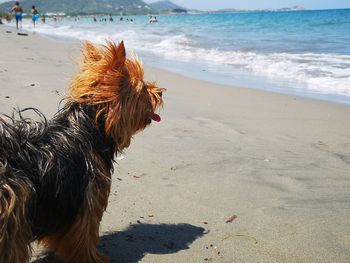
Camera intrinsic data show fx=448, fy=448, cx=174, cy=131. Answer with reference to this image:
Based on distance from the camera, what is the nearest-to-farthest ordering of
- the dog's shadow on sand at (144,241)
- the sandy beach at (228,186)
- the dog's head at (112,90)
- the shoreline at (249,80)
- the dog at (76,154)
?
the dog at (76,154) < the dog's head at (112,90) < the dog's shadow on sand at (144,241) < the sandy beach at (228,186) < the shoreline at (249,80)

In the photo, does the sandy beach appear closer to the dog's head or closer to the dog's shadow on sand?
the dog's shadow on sand

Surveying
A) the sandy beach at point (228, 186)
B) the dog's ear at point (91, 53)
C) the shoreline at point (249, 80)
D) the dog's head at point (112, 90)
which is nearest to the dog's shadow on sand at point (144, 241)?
the sandy beach at point (228, 186)

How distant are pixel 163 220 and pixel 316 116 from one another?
444 cm

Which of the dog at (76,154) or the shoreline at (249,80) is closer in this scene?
the dog at (76,154)

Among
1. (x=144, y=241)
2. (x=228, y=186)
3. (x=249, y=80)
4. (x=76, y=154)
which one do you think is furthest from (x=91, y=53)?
(x=249, y=80)

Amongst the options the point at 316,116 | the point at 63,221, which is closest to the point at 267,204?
the point at 63,221

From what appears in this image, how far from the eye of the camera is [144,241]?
3.40 metres

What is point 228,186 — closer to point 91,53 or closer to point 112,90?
point 112,90

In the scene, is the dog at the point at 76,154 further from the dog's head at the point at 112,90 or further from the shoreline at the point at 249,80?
the shoreline at the point at 249,80

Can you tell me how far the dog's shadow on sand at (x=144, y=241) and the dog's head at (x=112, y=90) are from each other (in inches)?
32.9

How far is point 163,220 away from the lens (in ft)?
12.2

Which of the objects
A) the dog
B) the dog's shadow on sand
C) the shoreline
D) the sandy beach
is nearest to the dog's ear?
the dog

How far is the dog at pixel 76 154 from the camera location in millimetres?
2357

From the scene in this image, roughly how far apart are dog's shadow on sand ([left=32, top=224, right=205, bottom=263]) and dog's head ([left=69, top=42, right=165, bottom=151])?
836mm
